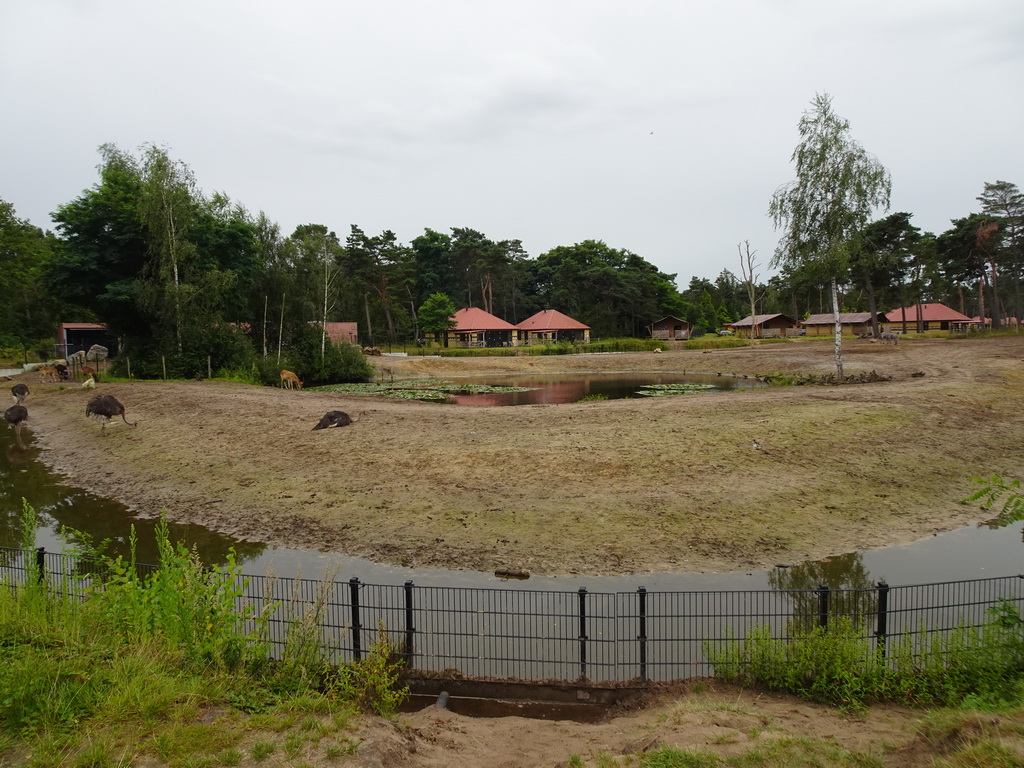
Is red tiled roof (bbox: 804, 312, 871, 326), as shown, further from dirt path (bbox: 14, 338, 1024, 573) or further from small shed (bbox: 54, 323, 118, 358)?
small shed (bbox: 54, 323, 118, 358)

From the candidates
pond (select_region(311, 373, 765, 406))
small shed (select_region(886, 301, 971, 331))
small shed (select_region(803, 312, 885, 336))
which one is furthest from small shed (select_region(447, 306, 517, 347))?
small shed (select_region(886, 301, 971, 331))

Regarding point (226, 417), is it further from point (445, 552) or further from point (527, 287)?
point (527, 287)

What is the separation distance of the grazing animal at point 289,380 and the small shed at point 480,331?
40629mm

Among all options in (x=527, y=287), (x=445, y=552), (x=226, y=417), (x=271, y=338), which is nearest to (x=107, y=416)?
(x=226, y=417)

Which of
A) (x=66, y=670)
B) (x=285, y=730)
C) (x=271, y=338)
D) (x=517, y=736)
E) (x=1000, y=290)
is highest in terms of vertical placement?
(x=1000, y=290)

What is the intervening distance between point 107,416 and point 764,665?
2242 centimetres

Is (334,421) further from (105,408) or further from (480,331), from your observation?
→ (480,331)

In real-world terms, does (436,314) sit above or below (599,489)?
above

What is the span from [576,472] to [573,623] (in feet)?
21.6

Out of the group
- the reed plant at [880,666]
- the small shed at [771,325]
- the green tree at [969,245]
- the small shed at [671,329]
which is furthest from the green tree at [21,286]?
the small shed at [771,325]

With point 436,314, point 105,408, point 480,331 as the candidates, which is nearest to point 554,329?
point 480,331

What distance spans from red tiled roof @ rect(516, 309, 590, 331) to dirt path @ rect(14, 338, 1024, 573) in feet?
191

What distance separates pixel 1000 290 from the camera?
96.1 metres

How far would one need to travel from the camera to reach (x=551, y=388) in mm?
40625
